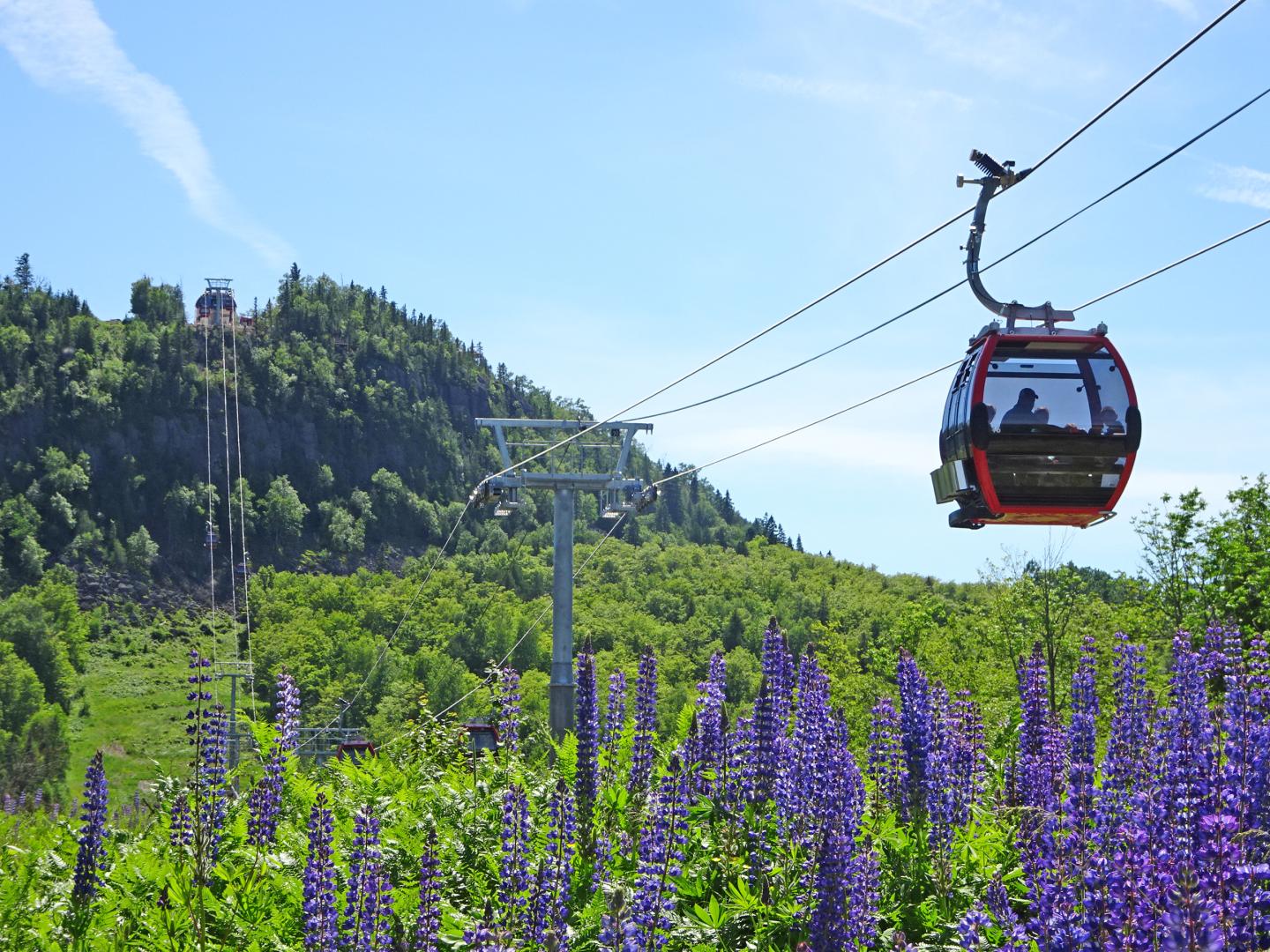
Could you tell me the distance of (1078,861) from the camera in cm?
654

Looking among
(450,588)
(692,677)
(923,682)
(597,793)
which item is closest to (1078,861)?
(597,793)

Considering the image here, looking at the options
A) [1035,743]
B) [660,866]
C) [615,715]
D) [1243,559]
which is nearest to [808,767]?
[615,715]

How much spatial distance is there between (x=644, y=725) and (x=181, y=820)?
12.0ft

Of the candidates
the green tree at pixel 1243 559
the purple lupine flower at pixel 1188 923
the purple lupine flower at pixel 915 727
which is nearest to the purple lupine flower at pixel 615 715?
the purple lupine flower at pixel 915 727

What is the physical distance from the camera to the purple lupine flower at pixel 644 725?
1054 cm

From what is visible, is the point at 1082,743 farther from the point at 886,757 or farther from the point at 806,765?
the point at 806,765

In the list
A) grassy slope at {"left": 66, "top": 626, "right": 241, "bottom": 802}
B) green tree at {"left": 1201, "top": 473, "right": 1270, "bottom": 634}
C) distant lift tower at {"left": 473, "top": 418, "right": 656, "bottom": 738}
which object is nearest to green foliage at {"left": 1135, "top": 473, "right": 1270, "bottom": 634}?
green tree at {"left": 1201, "top": 473, "right": 1270, "bottom": 634}

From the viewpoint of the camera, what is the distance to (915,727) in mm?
11016

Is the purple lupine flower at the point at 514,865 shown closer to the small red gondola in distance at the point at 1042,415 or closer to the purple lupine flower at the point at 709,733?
the purple lupine flower at the point at 709,733

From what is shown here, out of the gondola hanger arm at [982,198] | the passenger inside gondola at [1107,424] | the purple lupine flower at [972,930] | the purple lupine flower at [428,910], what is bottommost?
the purple lupine flower at [972,930]

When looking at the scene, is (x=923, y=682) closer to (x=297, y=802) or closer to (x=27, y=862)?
(x=297, y=802)

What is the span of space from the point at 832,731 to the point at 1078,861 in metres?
3.10

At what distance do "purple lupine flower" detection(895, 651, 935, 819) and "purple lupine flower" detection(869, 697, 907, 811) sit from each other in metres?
0.06

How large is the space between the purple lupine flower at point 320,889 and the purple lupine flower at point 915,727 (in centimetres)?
498
